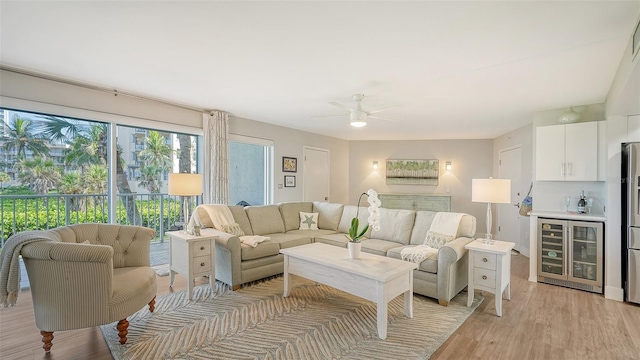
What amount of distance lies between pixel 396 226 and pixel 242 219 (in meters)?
2.15

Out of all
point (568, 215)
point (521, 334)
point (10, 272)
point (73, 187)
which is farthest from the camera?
point (73, 187)

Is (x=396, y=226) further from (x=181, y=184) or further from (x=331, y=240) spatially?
(x=181, y=184)

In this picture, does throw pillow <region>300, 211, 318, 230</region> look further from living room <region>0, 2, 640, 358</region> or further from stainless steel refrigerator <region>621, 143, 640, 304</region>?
stainless steel refrigerator <region>621, 143, 640, 304</region>

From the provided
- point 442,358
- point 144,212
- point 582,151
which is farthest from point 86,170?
point 582,151

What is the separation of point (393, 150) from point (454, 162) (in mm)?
1478

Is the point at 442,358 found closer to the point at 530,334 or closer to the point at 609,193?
the point at 530,334

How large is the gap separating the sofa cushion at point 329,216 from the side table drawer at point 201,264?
6.83 ft

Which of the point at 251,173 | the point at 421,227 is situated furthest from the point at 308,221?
the point at 251,173

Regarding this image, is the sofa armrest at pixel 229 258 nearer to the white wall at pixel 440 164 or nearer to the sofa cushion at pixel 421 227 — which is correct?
the sofa cushion at pixel 421 227

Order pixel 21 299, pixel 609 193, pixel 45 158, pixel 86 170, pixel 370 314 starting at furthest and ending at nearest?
pixel 86 170, pixel 45 158, pixel 609 193, pixel 21 299, pixel 370 314

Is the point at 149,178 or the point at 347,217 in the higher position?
the point at 149,178

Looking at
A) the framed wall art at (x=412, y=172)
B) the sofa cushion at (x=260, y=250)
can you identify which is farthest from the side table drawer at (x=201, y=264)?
the framed wall art at (x=412, y=172)

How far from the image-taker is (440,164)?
7.32 meters

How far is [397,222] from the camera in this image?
408 centimetres
